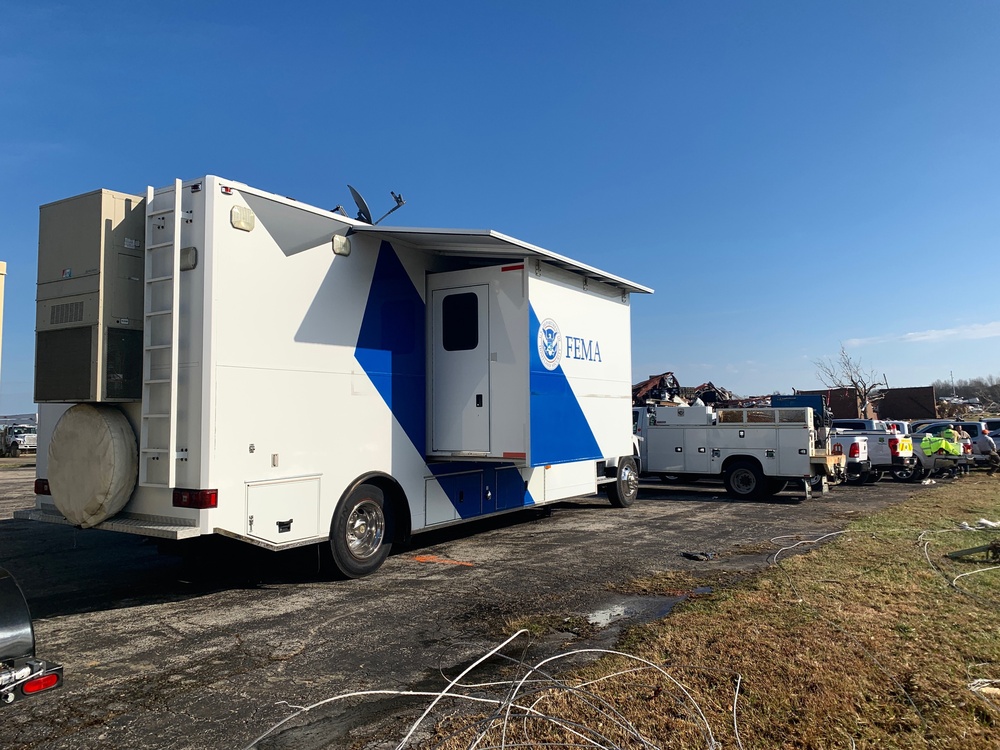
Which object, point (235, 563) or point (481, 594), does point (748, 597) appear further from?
point (235, 563)

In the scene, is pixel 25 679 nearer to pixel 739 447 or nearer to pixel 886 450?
pixel 739 447

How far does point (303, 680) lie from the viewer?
4312mm

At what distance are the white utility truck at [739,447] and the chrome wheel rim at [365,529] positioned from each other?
925cm

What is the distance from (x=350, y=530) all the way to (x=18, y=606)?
4.12 m

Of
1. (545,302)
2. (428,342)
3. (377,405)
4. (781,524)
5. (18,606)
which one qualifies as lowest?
(781,524)

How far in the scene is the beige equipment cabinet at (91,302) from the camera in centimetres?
582

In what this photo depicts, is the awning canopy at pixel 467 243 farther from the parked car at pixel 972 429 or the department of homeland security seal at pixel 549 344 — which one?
the parked car at pixel 972 429

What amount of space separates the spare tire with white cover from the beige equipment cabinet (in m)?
0.25

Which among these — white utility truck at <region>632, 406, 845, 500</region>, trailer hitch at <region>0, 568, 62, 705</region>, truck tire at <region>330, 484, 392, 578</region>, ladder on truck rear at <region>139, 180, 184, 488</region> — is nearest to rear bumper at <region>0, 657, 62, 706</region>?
trailer hitch at <region>0, 568, 62, 705</region>

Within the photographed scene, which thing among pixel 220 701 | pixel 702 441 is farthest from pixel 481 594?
pixel 702 441

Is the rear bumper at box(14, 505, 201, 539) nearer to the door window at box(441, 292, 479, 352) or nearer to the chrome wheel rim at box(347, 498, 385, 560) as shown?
the chrome wheel rim at box(347, 498, 385, 560)

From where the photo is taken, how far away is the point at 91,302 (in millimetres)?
5855

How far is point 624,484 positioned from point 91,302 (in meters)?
9.05

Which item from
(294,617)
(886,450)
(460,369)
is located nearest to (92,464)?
(294,617)
